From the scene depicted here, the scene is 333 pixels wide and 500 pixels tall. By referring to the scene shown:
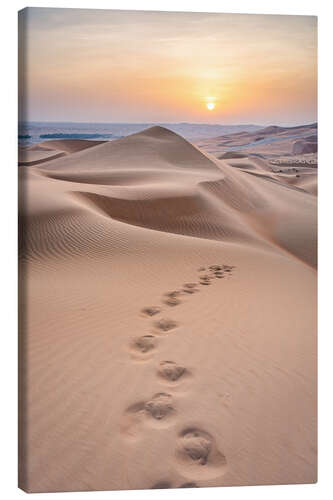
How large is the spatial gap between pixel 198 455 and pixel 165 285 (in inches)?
70.4

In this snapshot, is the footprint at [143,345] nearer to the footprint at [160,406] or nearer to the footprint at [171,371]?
the footprint at [171,371]

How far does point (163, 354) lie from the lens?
5348mm

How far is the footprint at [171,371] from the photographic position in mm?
5232

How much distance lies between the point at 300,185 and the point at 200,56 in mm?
1979

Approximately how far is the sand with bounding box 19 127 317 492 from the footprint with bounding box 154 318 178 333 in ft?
0.04

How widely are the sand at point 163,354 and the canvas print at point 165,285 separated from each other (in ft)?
0.05

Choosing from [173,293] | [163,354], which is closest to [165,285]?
[173,293]

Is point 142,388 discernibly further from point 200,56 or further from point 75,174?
point 75,174

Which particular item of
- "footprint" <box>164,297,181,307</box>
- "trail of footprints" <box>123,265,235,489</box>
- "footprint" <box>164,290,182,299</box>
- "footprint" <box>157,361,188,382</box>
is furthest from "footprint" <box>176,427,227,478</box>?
"footprint" <box>164,290,182,299</box>

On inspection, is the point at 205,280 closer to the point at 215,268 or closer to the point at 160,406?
the point at 215,268

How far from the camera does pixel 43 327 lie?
17.8 ft

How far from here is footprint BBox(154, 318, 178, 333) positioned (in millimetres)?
5562

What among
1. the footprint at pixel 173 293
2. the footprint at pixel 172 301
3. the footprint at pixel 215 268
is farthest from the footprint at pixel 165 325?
the footprint at pixel 215 268

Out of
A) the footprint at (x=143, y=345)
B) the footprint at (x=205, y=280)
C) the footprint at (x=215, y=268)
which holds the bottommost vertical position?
the footprint at (x=143, y=345)
